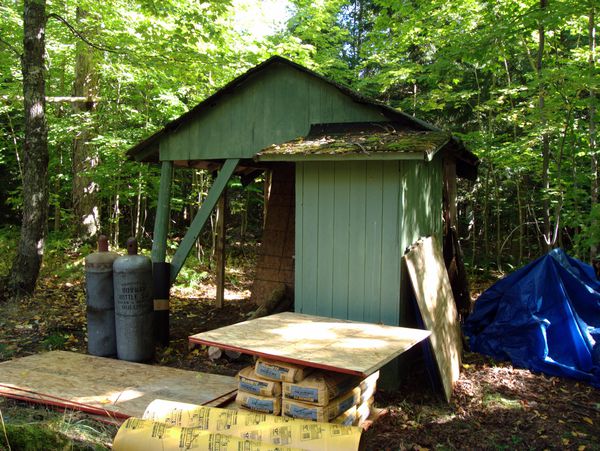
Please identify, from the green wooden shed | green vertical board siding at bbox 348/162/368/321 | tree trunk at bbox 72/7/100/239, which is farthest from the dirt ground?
tree trunk at bbox 72/7/100/239

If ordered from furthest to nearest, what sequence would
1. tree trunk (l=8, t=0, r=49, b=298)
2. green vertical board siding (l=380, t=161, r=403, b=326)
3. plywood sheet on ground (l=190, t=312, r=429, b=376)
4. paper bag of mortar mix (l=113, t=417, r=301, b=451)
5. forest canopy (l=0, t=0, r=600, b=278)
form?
forest canopy (l=0, t=0, r=600, b=278)
tree trunk (l=8, t=0, r=49, b=298)
green vertical board siding (l=380, t=161, r=403, b=326)
plywood sheet on ground (l=190, t=312, r=429, b=376)
paper bag of mortar mix (l=113, t=417, r=301, b=451)

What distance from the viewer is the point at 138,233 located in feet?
48.3

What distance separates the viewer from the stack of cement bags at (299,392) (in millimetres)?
3725

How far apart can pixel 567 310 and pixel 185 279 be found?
8.30 meters

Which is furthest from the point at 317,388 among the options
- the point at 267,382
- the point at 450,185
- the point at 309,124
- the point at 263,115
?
the point at 450,185

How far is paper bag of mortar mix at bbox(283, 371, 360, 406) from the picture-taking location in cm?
371

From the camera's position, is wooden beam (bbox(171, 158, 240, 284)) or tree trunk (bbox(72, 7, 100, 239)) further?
tree trunk (bbox(72, 7, 100, 239))

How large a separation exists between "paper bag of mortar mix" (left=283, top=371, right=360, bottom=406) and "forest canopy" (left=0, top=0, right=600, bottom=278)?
5.58m

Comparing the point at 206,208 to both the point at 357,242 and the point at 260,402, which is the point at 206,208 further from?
the point at 260,402

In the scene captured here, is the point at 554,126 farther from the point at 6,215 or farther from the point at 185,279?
the point at 6,215

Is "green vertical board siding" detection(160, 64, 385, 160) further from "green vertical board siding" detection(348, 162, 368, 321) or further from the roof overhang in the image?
"green vertical board siding" detection(348, 162, 368, 321)

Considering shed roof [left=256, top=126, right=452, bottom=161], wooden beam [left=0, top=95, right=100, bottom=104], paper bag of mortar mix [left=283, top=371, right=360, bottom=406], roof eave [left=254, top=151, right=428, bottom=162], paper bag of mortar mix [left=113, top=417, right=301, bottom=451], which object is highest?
wooden beam [left=0, top=95, right=100, bottom=104]

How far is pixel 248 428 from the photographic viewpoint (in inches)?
139

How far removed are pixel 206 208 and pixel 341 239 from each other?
215cm
